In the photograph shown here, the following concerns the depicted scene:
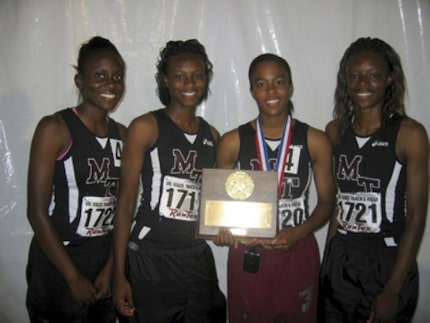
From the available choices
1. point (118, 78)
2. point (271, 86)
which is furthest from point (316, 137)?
point (118, 78)

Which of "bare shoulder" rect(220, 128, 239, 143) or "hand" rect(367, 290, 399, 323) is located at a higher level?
"bare shoulder" rect(220, 128, 239, 143)

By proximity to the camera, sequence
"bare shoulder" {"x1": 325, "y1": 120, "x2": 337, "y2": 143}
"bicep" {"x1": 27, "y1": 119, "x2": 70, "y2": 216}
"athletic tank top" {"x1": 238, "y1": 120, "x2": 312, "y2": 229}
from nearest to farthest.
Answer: "bicep" {"x1": 27, "y1": 119, "x2": 70, "y2": 216}, "athletic tank top" {"x1": 238, "y1": 120, "x2": 312, "y2": 229}, "bare shoulder" {"x1": 325, "y1": 120, "x2": 337, "y2": 143}

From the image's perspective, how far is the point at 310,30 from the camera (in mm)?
2242

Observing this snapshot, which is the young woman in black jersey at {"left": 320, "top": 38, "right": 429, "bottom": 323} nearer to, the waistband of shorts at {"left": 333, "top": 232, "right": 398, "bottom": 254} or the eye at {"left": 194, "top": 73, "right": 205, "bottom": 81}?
the waistband of shorts at {"left": 333, "top": 232, "right": 398, "bottom": 254}

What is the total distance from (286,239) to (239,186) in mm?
340

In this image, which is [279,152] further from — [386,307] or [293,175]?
[386,307]

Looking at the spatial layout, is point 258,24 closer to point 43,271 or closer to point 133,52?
point 133,52

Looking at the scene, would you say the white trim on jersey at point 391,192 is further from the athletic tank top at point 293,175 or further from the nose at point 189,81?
the nose at point 189,81

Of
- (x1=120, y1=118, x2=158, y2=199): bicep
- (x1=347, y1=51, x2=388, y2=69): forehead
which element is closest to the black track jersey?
(x1=120, y1=118, x2=158, y2=199): bicep

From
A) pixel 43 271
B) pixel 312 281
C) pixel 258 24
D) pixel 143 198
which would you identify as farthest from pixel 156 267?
pixel 258 24

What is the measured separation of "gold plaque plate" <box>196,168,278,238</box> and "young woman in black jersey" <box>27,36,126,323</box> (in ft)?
1.63

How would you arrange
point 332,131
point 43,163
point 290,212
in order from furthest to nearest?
1. point 332,131
2. point 290,212
3. point 43,163

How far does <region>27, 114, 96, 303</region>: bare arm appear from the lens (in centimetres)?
150

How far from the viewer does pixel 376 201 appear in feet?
5.33
